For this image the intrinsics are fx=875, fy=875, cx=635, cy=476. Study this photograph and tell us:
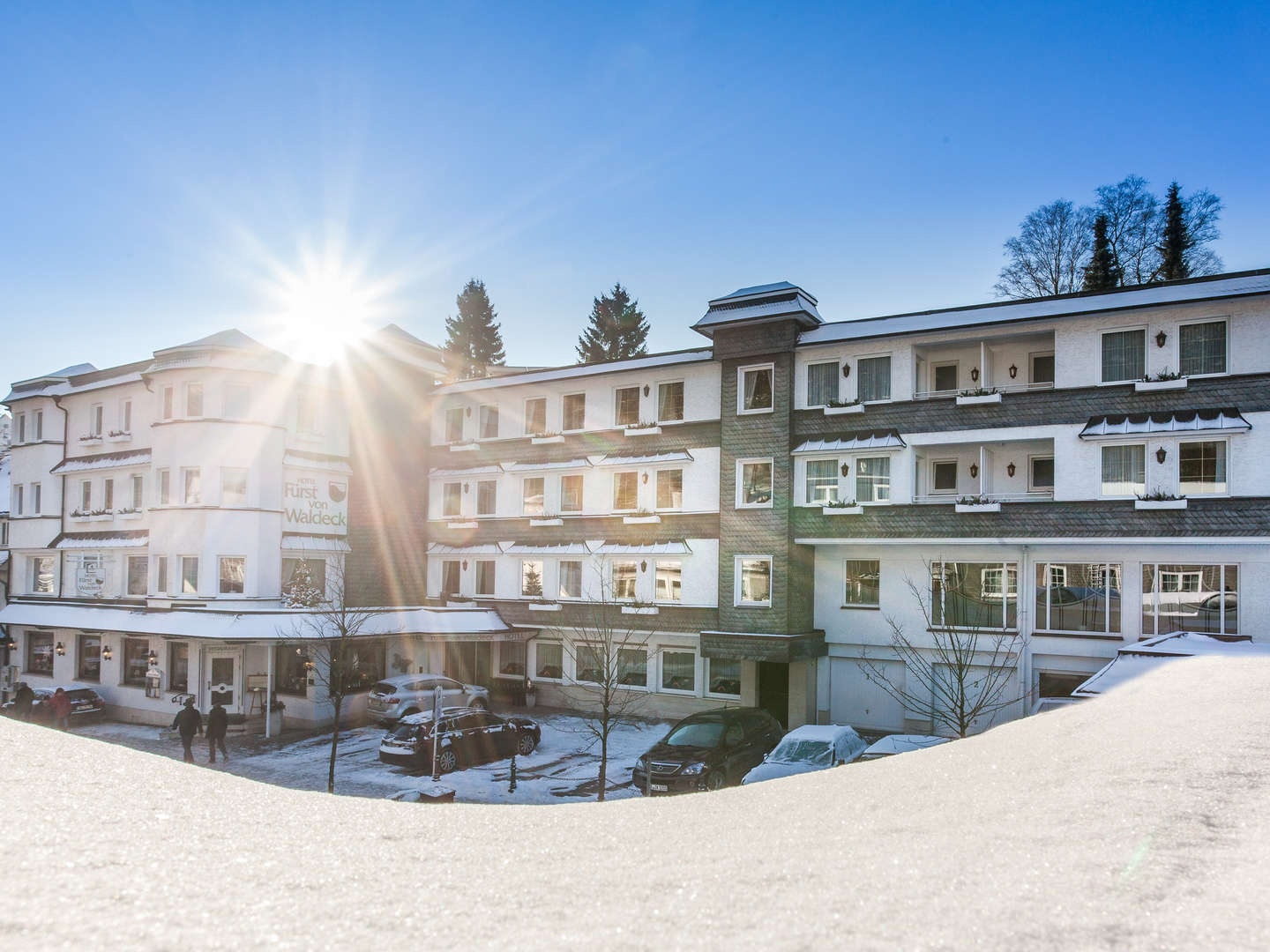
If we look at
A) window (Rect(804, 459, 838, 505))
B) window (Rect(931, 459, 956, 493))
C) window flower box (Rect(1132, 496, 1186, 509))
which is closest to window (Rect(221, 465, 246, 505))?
window (Rect(804, 459, 838, 505))

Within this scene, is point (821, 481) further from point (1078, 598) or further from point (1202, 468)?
point (1202, 468)

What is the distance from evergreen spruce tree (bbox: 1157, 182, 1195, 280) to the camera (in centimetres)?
4784

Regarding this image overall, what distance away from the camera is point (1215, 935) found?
7.83 ft

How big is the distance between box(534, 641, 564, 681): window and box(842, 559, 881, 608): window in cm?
1195

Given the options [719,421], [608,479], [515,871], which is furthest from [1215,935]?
[608,479]

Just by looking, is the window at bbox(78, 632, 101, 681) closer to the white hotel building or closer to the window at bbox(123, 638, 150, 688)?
the white hotel building

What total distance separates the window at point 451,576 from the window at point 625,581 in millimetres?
8347

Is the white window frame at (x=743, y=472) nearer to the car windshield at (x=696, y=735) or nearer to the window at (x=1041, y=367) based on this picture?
the window at (x=1041, y=367)

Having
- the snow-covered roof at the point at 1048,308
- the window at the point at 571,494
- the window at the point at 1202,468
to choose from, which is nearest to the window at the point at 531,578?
the window at the point at 571,494

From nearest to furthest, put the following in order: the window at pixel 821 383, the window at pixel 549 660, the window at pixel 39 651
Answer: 1. the window at pixel 821 383
2. the window at pixel 549 660
3. the window at pixel 39 651

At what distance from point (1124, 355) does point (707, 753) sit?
16754mm

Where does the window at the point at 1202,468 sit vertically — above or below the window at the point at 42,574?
above

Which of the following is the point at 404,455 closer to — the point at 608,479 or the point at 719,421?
the point at 608,479

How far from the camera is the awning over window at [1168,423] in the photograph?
23.6m
